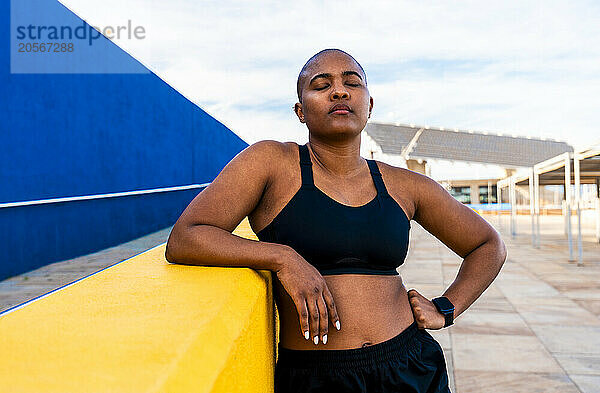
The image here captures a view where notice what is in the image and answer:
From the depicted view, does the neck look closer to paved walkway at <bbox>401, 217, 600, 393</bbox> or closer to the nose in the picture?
the nose

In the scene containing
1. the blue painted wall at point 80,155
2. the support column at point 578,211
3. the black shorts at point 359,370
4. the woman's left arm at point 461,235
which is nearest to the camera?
the black shorts at point 359,370

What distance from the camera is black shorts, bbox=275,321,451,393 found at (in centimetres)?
125

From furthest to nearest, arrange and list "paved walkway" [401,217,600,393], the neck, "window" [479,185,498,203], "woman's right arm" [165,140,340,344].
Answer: "window" [479,185,498,203]
"paved walkway" [401,217,600,393]
the neck
"woman's right arm" [165,140,340,344]

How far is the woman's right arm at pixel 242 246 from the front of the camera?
115 centimetres

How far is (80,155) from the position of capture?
20.9ft

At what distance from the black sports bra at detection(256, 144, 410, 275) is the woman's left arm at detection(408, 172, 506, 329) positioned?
0.26 metres

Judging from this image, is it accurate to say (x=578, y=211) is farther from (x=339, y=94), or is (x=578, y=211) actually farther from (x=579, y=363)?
(x=339, y=94)

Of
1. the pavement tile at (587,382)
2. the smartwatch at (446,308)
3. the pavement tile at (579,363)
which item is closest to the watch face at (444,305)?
the smartwatch at (446,308)

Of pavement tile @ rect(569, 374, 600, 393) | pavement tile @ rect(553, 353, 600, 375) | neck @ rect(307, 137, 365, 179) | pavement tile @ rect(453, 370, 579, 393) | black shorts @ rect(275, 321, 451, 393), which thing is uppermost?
neck @ rect(307, 137, 365, 179)

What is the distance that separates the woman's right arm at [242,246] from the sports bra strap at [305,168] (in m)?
0.10

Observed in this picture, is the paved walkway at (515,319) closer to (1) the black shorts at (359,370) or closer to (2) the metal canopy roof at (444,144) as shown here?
(1) the black shorts at (359,370)

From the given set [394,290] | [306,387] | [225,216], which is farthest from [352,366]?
[225,216]

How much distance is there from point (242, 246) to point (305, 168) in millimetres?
349

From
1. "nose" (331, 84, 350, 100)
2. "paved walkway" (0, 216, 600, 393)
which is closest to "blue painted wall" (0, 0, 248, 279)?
"paved walkway" (0, 216, 600, 393)
